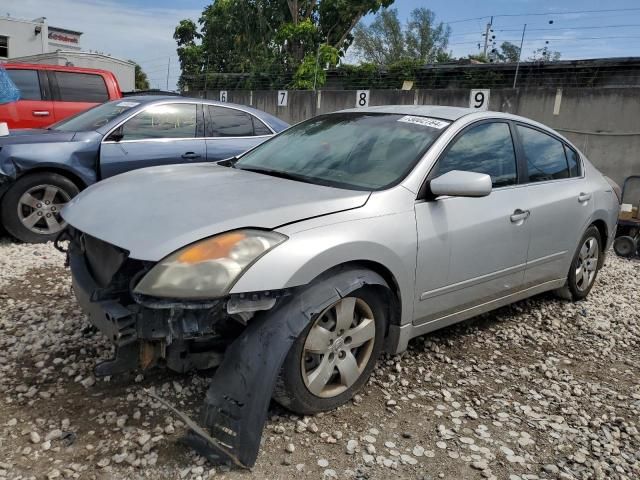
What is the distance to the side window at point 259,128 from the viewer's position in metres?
6.83

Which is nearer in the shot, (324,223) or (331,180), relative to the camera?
(324,223)

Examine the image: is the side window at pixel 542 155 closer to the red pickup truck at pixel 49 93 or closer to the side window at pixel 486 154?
the side window at pixel 486 154

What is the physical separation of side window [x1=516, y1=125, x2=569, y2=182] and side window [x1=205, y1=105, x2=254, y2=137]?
3618 millimetres

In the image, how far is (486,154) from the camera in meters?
3.65

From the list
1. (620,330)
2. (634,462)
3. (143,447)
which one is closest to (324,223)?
(143,447)

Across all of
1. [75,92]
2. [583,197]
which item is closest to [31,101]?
[75,92]

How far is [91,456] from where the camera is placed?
2.37 meters

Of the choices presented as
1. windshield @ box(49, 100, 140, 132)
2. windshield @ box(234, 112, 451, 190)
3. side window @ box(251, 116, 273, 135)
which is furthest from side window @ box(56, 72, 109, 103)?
windshield @ box(234, 112, 451, 190)

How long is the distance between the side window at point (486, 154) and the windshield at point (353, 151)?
0.16m

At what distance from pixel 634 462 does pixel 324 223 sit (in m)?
1.84

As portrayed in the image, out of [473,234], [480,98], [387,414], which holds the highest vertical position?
[480,98]

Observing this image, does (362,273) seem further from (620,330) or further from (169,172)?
(620,330)

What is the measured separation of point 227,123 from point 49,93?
3310mm

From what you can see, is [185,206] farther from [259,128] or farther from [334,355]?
[259,128]
